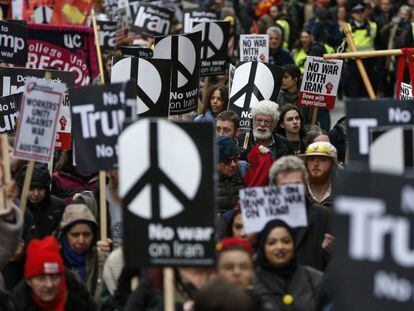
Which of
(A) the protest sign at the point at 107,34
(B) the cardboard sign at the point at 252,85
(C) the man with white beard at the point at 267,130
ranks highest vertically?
(A) the protest sign at the point at 107,34

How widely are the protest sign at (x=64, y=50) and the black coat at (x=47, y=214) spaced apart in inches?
217

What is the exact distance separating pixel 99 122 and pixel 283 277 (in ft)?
5.02

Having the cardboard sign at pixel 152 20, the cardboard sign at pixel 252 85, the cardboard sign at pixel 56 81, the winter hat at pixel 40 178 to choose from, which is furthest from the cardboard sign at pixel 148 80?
the cardboard sign at pixel 152 20

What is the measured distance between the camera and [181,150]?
715cm

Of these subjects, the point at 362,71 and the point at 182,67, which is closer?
the point at 362,71

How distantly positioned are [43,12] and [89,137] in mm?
13059

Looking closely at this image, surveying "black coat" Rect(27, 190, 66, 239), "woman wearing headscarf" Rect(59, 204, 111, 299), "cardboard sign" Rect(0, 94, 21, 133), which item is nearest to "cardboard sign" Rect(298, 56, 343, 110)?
"cardboard sign" Rect(0, 94, 21, 133)

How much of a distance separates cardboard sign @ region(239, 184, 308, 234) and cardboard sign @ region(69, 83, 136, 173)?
820 mm

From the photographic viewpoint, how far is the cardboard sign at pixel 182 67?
12391mm

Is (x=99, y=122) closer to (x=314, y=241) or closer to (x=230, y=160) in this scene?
(x=314, y=241)

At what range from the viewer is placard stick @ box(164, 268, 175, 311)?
6988 mm

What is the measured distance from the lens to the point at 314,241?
8.57 m

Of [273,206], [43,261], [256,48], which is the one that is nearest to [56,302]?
[43,261]

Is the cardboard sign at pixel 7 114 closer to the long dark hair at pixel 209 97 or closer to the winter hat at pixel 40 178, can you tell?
the winter hat at pixel 40 178
